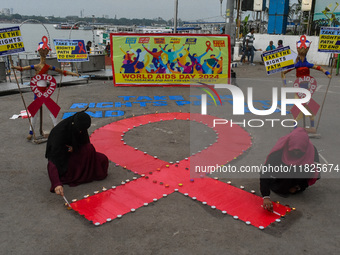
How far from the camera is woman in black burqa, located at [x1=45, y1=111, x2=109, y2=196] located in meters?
5.03

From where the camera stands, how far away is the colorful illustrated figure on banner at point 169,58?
13.9 m

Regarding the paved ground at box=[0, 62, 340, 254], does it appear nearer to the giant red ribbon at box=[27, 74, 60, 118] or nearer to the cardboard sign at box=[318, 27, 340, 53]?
the giant red ribbon at box=[27, 74, 60, 118]

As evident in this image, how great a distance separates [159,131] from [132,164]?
2.17 metres

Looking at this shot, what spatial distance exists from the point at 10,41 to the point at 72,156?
137 inches

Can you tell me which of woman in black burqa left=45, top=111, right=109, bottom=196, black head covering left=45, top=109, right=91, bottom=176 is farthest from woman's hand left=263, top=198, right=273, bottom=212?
black head covering left=45, top=109, right=91, bottom=176

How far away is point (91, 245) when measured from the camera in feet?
13.1

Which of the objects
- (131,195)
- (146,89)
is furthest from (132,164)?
(146,89)

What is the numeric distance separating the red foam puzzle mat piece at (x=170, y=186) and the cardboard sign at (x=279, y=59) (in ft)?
5.85

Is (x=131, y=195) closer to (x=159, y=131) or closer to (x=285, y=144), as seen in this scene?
(x=285, y=144)

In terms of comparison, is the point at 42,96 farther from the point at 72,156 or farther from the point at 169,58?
the point at 169,58

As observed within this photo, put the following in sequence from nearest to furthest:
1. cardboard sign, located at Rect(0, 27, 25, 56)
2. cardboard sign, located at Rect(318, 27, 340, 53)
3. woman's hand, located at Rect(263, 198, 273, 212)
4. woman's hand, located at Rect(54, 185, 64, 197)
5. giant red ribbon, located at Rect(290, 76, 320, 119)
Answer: woman's hand, located at Rect(263, 198, 273, 212), woman's hand, located at Rect(54, 185, 64, 197), cardboard sign, located at Rect(0, 27, 25, 56), giant red ribbon, located at Rect(290, 76, 320, 119), cardboard sign, located at Rect(318, 27, 340, 53)

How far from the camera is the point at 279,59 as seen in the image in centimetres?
763

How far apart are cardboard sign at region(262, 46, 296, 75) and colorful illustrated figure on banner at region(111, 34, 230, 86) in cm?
633

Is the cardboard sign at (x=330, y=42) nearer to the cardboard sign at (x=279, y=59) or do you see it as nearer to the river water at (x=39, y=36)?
the cardboard sign at (x=279, y=59)
